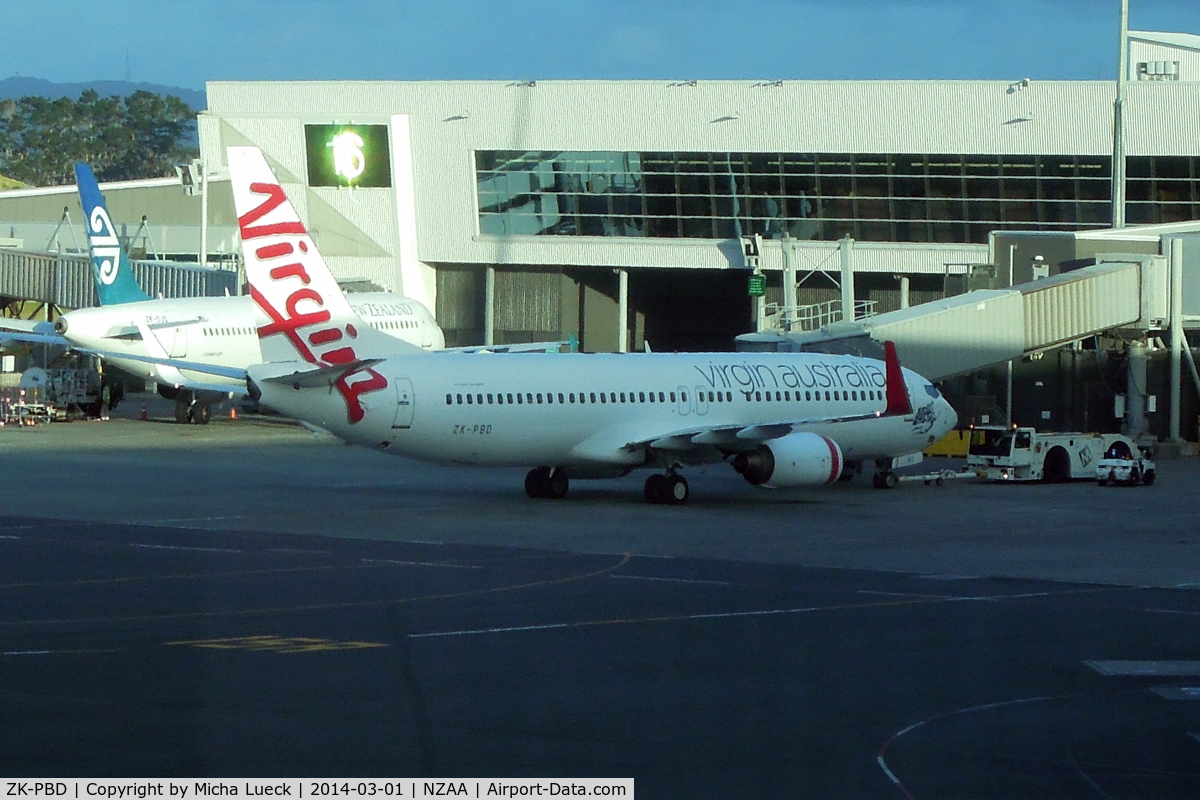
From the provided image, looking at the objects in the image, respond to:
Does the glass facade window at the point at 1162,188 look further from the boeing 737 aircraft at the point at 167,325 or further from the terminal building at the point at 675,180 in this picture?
the boeing 737 aircraft at the point at 167,325

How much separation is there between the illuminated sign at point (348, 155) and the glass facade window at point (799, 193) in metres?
4.60

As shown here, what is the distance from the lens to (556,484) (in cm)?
3606

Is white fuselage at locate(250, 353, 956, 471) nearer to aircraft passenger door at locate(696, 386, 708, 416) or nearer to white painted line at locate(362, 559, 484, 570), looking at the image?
aircraft passenger door at locate(696, 386, 708, 416)

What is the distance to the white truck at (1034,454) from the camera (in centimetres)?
4272

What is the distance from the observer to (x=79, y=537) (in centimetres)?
2822

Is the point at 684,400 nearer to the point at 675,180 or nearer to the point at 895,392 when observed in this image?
the point at 895,392

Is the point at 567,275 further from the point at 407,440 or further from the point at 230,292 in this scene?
the point at 407,440

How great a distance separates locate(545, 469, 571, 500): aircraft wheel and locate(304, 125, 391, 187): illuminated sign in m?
45.9

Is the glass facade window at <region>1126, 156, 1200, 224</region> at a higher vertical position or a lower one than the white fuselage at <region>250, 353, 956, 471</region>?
higher

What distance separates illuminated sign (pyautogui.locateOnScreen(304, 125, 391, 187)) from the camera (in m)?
79.4

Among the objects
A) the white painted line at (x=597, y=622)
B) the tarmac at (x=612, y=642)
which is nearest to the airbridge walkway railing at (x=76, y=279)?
the tarmac at (x=612, y=642)

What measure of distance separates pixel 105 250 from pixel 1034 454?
33.7 meters

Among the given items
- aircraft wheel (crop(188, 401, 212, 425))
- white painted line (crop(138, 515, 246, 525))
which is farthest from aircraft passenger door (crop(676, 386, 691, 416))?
aircraft wheel (crop(188, 401, 212, 425))

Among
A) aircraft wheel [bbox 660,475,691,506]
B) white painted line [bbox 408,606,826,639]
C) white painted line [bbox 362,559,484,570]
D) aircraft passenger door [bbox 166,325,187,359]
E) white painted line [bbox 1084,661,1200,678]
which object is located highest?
aircraft passenger door [bbox 166,325,187,359]
